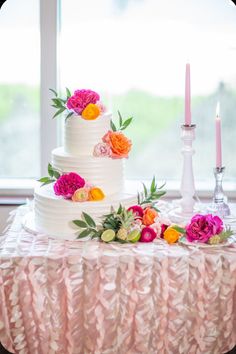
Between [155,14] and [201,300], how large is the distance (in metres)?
1.48

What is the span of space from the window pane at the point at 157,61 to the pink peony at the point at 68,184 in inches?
41.6

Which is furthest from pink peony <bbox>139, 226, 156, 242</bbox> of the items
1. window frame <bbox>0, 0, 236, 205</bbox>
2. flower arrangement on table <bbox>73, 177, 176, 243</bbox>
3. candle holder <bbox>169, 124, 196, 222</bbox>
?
window frame <bbox>0, 0, 236, 205</bbox>

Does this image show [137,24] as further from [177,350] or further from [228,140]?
[177,350]

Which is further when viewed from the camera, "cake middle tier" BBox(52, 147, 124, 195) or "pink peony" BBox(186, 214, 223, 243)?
"cake middle tier" BBox(52, 147, 124, 195)

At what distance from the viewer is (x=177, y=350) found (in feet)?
6.37

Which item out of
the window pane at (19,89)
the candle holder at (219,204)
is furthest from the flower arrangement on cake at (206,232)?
the window pane at (19,89)

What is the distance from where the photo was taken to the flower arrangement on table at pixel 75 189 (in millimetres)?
2031

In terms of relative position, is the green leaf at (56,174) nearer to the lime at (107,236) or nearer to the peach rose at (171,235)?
the lime at (107,236)

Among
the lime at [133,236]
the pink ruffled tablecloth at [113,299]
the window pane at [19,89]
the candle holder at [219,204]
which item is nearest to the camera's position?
the pink ruffled tablecloth at [113,299]

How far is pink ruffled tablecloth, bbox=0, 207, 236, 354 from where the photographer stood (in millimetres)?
1897

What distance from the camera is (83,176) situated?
2.08 meters

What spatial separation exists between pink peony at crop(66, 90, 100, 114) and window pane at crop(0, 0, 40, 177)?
0.95m

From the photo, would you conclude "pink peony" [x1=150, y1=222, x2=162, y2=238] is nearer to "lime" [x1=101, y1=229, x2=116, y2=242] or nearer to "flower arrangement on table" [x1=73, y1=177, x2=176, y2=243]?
"flower arrangement on table" [x1=73, y1=177, x2=176, y2=243]

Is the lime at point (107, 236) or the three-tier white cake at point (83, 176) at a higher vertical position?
the three-tier white cake at point (83, 176)
